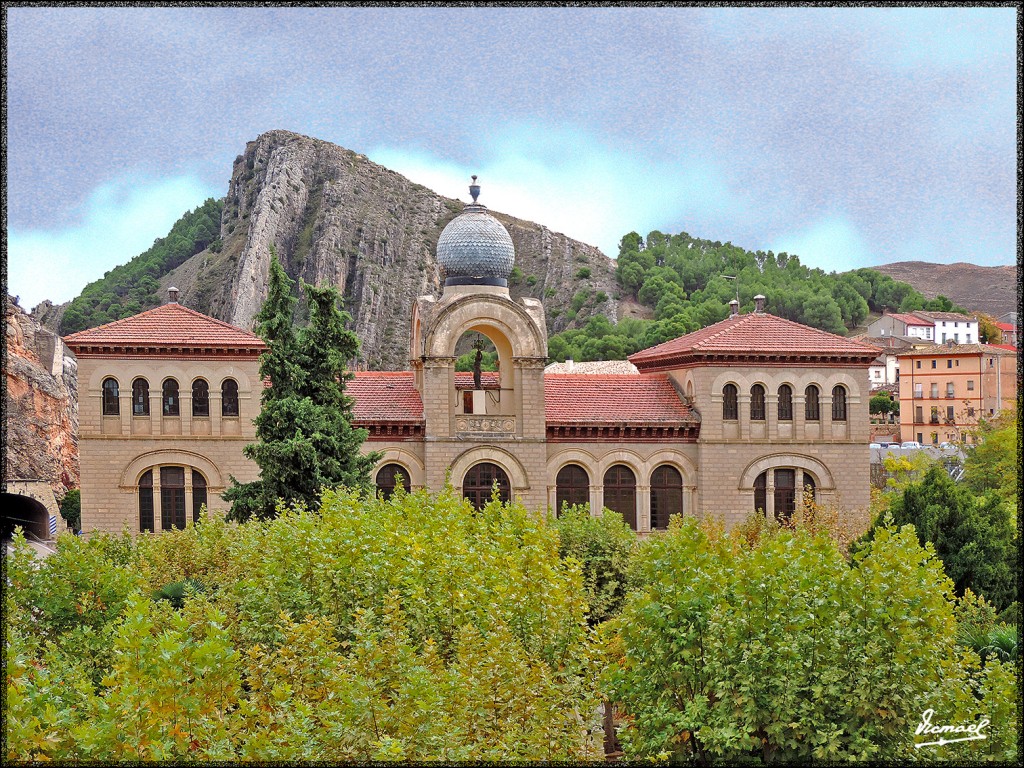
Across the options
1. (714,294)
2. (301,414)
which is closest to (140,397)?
(301,414)

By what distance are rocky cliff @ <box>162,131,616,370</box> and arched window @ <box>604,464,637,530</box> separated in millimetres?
97315

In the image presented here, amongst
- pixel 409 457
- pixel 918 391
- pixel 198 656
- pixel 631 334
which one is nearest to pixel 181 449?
pixel 409 457

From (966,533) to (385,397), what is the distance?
1937 cm

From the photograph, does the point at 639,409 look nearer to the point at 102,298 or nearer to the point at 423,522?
the point at 423,522

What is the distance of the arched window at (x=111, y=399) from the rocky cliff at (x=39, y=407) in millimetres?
26767

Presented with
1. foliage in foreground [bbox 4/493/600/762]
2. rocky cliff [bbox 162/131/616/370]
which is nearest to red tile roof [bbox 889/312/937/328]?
rocky cliff [bbox 162/131/616/370]

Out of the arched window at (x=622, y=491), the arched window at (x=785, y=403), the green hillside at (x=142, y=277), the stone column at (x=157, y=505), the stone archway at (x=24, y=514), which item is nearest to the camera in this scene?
the stone archway at (x=24, y=514)

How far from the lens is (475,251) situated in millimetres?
33500

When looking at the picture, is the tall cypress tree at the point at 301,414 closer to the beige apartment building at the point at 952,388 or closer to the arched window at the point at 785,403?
the arched window at the point at 785,403

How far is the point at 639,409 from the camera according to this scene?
34.5 meters

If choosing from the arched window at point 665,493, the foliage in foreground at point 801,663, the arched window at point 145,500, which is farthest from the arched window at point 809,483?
the arched window at point 145,500

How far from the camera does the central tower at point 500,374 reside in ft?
107

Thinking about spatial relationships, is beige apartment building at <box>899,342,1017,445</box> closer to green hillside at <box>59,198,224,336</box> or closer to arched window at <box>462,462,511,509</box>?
arched window at <box>462,462,511,509</box>

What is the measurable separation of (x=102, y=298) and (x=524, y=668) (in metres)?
113
